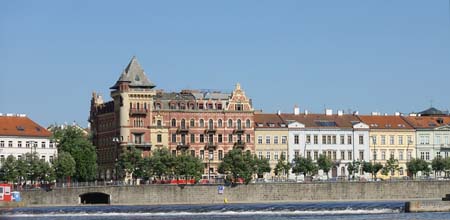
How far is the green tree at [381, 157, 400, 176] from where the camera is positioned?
181500mm

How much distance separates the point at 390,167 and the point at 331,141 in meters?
11.3

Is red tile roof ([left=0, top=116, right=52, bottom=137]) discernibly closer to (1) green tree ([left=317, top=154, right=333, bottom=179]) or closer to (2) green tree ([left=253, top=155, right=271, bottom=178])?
(2) green tree ([left=253, top=155, right=271, bottom=178])

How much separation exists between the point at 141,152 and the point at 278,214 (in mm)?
63194

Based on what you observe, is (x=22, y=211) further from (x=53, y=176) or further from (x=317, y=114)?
(x=317, y=114)

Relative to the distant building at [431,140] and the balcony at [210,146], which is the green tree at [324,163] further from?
the distant building at [431,140]

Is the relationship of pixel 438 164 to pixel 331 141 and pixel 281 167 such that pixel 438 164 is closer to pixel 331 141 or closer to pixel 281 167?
pixel 331 141

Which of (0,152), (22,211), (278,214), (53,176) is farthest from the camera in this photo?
(0,152)

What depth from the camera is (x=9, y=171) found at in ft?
528

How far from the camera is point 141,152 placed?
579 ft

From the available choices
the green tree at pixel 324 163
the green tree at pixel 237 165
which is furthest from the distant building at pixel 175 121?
the green tree at pixel 237 165

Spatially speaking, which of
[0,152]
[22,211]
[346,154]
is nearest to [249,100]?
[346,154]

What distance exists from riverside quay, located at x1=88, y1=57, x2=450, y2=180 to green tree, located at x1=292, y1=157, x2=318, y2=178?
3706 millimetres

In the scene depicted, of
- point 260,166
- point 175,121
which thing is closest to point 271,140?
point 175,121

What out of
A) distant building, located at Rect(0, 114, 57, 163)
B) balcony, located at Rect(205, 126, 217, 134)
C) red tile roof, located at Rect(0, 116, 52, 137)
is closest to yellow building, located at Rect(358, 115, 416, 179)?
balcony, located at Rect(205, 126, 217, 134)
